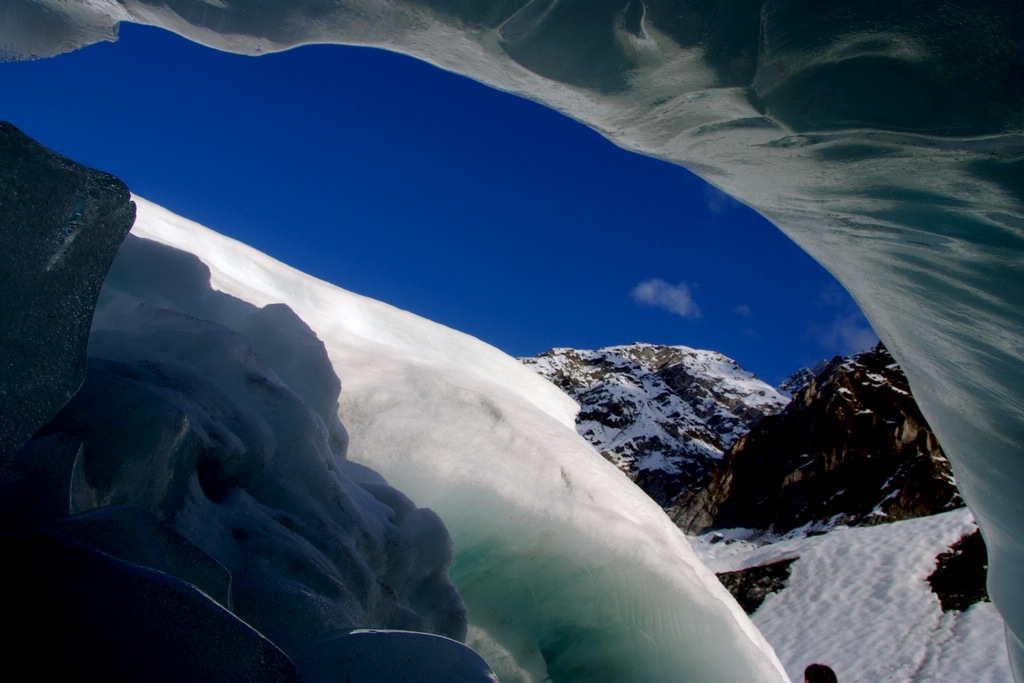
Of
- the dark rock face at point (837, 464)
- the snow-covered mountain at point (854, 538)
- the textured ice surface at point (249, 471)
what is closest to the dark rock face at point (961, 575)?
the snow-covered mountain at point (854, 538)

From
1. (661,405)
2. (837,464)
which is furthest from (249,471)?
(661,405)

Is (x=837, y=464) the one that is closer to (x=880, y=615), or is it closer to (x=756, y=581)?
(x=756, y=581)

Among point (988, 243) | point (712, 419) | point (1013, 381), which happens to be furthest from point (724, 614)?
point (712, 419)

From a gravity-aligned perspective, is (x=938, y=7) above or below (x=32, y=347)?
above

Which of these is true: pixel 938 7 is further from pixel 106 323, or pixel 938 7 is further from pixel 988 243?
pixel 106 323

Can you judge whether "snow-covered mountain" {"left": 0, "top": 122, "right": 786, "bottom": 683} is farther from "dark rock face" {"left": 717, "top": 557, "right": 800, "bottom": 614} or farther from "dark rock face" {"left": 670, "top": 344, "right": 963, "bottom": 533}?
"dark rock face" {"left": 670, "top": 344, "right": 963, "bottom": 533}

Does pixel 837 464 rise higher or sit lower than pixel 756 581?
higher

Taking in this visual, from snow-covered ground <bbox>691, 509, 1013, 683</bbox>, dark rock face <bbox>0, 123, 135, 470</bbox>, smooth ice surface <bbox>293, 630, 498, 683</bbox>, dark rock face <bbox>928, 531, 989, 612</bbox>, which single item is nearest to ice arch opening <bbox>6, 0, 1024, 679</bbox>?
dark rock face <bbox>0, 123, 135, 470</bbox>
